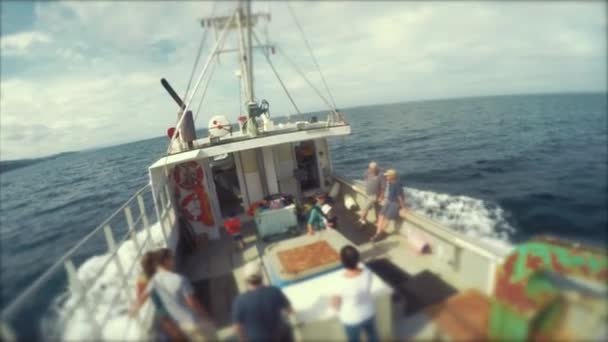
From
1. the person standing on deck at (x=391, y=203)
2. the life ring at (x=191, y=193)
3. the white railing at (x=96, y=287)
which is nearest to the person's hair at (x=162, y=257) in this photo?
the white railing at (x=96, y=287)

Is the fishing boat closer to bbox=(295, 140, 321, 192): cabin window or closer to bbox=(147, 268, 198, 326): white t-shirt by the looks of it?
bbox=(295, 140, 321, 192): cabin window

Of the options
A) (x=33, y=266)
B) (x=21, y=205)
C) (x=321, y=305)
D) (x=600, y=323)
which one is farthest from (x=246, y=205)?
Result: (x=21, y=205)

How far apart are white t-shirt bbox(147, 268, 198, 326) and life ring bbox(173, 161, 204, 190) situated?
160 inches

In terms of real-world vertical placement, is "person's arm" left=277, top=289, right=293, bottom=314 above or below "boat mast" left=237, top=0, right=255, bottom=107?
below

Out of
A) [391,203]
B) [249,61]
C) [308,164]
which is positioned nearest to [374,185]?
[391,203]

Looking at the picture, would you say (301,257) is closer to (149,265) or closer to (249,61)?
(149,265)

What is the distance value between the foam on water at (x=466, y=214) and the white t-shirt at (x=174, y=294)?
18.2 ft

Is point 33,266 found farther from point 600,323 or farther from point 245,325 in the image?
point 600,323

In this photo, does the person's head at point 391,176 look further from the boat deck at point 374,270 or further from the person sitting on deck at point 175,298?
the person sitting on deck at point 175,298

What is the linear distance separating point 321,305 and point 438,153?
2001 centimetres

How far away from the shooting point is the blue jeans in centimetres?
280

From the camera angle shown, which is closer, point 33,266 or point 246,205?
point 246,205

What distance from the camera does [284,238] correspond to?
6293 millimetres

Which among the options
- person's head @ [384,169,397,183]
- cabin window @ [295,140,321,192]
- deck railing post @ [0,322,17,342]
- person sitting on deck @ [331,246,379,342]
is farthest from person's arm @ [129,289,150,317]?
cabin window @ [295,140,321,192]
